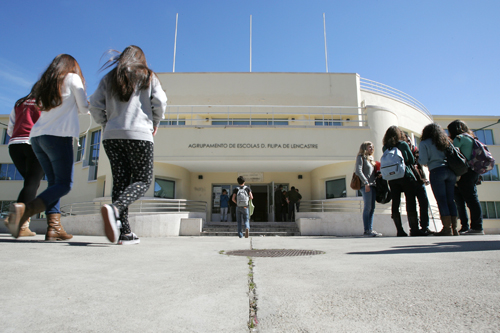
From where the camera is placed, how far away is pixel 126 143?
10.1 ft

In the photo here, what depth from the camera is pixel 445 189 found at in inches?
204

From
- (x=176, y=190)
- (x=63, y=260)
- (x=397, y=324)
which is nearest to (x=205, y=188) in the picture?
(x=176, y=190)

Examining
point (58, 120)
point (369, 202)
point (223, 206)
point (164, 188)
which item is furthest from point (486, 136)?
point (58, 120)

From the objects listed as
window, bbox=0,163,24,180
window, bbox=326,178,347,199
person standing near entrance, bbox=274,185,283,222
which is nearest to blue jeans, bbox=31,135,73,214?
person standing near entrance, bbox=274,185,283,222

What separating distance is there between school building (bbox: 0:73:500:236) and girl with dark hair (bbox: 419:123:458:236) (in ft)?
25.9

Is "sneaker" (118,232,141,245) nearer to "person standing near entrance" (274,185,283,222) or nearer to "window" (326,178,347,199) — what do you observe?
"person standing near entrance" (274,185,283,222)

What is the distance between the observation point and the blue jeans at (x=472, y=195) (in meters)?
5.23

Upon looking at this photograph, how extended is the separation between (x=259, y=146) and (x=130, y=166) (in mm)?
11435

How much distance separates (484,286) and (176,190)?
15.8m

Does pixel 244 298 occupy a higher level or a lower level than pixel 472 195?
lower

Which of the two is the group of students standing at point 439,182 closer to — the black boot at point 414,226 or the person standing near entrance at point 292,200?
the black boot at point 414,226

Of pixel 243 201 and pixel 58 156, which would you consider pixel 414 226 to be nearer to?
pixel 243 201

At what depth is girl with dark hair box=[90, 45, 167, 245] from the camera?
3088 millimetres

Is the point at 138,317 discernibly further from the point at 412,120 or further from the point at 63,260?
the point at 412,120
